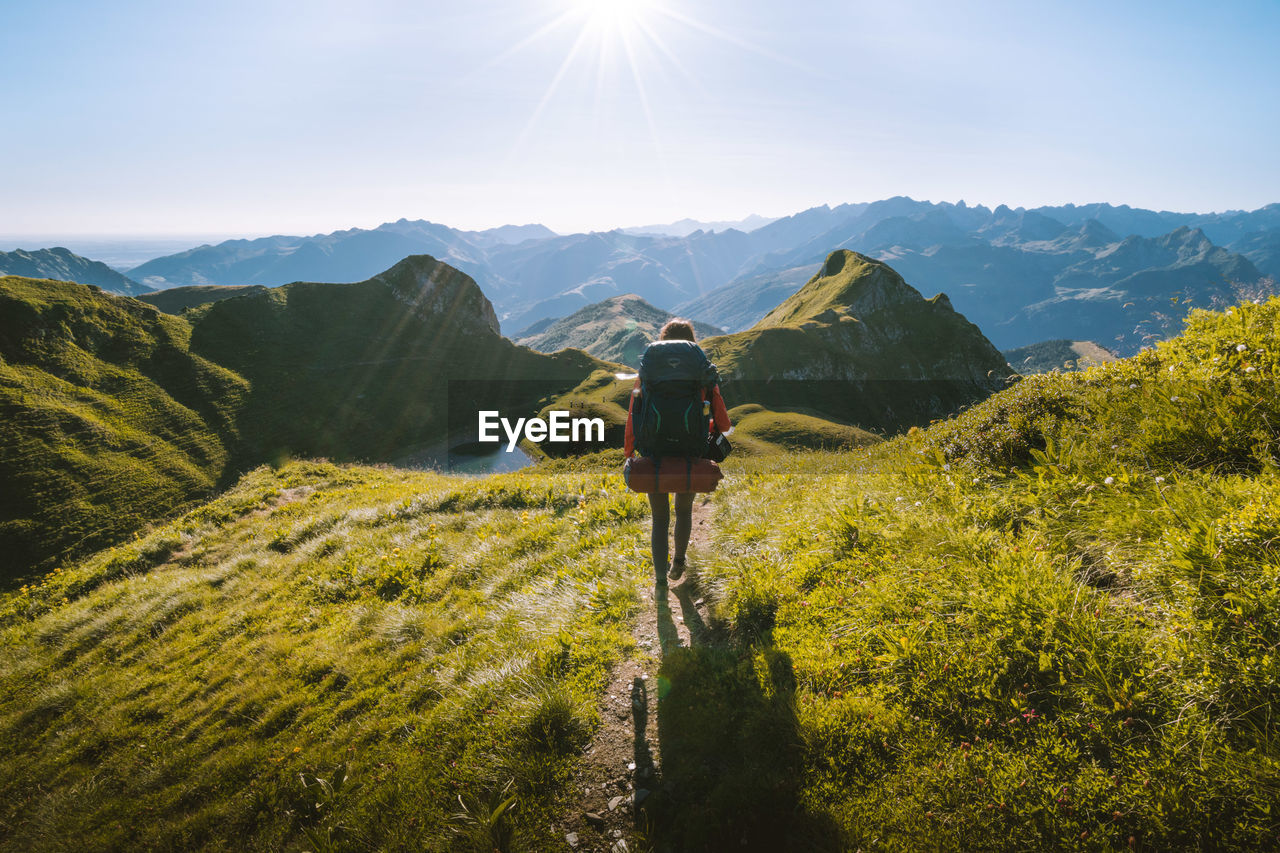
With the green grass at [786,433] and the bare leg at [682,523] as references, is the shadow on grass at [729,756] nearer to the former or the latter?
the bare leg at [682,523]

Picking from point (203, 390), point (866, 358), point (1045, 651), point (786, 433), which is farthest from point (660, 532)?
point (866, 358)

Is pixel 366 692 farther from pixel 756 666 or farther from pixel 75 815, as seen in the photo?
pixel 756 666

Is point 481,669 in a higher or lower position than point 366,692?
higher

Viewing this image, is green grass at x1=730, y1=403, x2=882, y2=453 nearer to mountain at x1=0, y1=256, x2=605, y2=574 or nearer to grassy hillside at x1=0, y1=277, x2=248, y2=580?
mountain at x1=0, y1=256, x2=605, y2=574

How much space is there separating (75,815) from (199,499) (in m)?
73.2

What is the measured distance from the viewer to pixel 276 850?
439 cm

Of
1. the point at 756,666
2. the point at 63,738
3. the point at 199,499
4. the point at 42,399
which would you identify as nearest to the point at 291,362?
the point at 42,399

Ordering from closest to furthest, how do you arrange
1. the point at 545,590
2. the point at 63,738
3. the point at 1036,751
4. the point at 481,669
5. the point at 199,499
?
the point at 1036,751, the point at 481,669, the point at 63,738, the point at 545,590, the point at 199,499

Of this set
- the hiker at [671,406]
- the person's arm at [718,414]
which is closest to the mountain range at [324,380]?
the person's arm at [718,414]

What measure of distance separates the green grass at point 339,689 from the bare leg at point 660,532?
1.69ft

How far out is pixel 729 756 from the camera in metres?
4.23

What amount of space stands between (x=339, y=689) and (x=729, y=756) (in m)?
5.39

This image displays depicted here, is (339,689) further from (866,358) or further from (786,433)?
(866,358)

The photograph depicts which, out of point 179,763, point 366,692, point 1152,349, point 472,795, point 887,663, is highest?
point 1152,349
